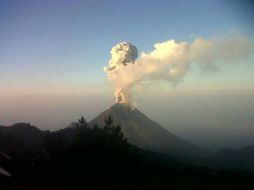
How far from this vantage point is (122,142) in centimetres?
3703

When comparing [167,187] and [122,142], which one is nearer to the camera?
[122,142]

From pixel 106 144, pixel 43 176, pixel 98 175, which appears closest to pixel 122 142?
pixel 106 144

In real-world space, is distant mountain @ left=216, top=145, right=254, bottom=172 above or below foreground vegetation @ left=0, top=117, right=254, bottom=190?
above

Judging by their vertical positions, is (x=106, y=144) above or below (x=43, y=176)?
above

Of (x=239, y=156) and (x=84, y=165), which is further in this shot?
(x=239, y=156)

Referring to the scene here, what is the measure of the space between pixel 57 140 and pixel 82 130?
370cm

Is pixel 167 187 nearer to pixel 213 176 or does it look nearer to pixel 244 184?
pixel 244 184

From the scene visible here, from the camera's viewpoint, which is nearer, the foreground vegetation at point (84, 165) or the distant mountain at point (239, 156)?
the foreground vegetation at point (84, 165)

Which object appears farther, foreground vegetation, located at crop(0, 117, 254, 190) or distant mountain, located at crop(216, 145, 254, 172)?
distant mountain, located at crop(216, 145, 254, 172)

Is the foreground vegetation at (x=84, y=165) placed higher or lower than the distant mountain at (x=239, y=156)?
lower

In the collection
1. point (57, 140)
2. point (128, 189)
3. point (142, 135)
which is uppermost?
point (142, 135)

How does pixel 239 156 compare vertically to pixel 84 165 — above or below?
above

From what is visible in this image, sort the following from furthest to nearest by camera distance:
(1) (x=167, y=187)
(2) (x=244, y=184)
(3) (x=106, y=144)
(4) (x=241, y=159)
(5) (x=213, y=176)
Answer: (4) (x=241, y=159) → (5) (x=213, y=176) → (2) (x=244, y=184) → (1) (x=167, y=187) → (3) (x=106, y=144)

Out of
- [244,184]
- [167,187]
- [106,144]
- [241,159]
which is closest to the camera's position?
[106,144]
